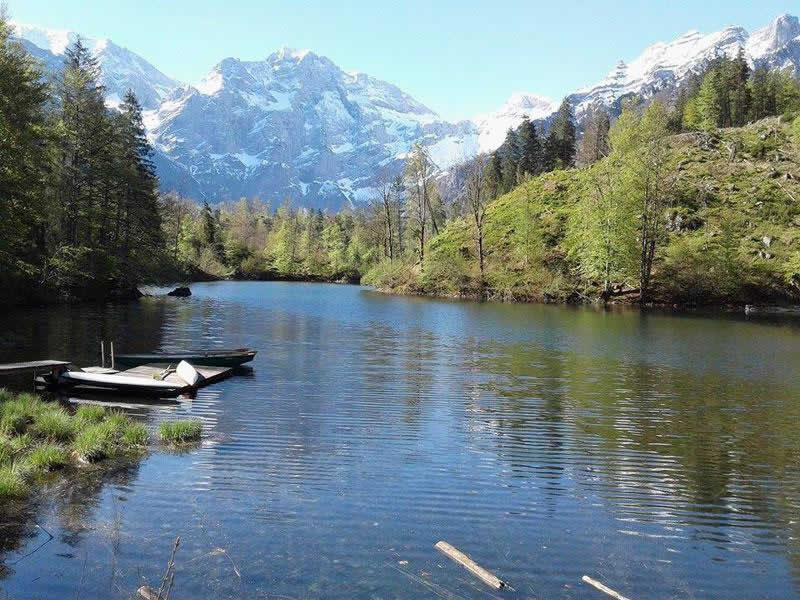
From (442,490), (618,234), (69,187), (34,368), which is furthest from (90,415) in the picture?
(618,234)

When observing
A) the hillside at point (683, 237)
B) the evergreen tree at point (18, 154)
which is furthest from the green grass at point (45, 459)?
the hillside at point (683, 237)

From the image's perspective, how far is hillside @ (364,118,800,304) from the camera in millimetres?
75125

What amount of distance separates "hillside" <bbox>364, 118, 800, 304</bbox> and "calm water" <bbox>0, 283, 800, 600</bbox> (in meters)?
46.5

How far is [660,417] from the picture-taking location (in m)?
22.3

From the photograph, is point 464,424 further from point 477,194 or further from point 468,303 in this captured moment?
point 477,194

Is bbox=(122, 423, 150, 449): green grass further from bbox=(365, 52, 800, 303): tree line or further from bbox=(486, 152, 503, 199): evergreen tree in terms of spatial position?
bbox=(486, 152, 503, 199): evergreen tree

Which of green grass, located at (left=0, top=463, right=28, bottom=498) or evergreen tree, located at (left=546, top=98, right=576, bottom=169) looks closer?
green grass, located at (left=0, top=463, right=28, bottom=498)

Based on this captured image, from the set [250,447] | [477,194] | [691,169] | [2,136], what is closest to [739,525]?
[250,447]

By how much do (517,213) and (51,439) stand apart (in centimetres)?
9154

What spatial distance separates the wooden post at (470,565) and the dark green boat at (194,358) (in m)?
20.7

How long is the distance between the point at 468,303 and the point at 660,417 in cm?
5599

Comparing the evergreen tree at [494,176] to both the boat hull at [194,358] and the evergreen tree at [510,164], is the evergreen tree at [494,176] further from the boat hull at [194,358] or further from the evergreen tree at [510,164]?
the boat hull at [194,358]

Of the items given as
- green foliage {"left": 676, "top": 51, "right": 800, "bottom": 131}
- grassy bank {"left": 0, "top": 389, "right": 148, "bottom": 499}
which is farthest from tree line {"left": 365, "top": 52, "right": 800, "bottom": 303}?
grassy bank {"left": 0, "top": 389, "right": 148, "bottom": 499}

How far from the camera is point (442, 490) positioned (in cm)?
1434
